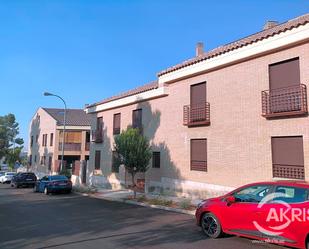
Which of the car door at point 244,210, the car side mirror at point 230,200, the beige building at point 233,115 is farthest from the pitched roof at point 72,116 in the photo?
the car door at point 244,210

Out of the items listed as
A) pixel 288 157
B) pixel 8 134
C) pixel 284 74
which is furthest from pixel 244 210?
pixel 8 134

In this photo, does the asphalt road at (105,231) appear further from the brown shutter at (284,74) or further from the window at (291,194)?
the brown shutter at (284,74)

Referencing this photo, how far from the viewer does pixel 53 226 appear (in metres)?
10.6

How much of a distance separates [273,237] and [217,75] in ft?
34.3

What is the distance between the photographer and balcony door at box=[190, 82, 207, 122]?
17.5 meters

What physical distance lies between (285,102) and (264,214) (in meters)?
6.94

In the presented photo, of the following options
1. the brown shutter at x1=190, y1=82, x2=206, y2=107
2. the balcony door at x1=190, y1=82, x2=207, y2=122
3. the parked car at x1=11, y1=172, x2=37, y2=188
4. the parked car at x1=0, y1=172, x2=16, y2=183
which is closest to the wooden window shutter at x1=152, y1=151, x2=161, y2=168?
the balcony door at x1=190, y1=82, x2=207, y2=122

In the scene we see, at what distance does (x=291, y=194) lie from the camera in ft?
24.5

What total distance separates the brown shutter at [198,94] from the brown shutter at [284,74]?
413cm

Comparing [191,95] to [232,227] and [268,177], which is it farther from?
[232,227]

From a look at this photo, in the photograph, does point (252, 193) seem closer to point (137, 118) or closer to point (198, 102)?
point (198, 102)

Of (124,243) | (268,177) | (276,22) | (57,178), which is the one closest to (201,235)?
(124,243)

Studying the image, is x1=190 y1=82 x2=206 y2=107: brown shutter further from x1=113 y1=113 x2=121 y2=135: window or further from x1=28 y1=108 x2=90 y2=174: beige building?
x1=28 y1=108 x2=90 y2=174: beige building

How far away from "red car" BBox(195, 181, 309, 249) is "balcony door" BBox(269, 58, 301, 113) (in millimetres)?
6103
